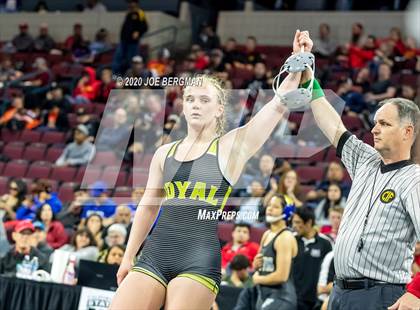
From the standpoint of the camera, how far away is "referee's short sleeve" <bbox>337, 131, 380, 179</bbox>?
14.7 ft

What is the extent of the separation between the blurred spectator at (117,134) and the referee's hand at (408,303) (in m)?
4.13

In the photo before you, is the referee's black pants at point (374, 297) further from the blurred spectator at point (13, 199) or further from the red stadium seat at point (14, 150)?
the red stadium seat at point (14, 150)

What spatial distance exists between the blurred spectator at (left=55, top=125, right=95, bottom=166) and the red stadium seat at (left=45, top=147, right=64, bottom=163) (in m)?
0.35

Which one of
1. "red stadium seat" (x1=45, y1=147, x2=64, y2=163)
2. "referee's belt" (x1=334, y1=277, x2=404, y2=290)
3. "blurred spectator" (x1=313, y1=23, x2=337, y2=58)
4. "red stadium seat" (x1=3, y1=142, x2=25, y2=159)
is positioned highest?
"blurred spectator" (x1=313, y1=23, x2=337, y2=58)

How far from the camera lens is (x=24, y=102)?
1369cm

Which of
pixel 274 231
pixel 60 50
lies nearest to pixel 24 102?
pixel 60 50

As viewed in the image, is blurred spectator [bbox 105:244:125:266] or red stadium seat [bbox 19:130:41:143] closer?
blurred spectator [bbox 105:244:125:266]

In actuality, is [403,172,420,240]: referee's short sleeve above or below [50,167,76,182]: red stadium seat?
above

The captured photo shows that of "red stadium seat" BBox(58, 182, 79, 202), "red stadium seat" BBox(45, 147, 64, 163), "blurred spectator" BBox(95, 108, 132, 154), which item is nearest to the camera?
"blurred spectator" BBox(95, 108, 132, 154)

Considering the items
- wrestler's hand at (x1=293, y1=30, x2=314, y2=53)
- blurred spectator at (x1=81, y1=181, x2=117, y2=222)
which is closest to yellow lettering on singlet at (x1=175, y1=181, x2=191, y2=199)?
wrestler's hand at (x1=293, y1=30, x2=314, y2=53)

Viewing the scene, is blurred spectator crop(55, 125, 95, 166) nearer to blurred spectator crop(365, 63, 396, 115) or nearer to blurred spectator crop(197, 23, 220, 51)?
blurred spectator crop(365, 63, 396, 115)

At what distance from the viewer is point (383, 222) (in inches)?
164

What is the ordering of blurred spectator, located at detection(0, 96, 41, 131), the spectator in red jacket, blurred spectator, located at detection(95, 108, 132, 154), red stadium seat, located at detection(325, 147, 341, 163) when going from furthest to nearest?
blurred spectator, located at detection(0, 96, 41, 131) < red stadium seat, located at detection(325, 147, 341, 163) < blurred spectator, located at detection(95, 108, 132, 154) < the spectator in red jacket

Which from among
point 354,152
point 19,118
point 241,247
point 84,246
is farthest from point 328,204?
point 19,118
